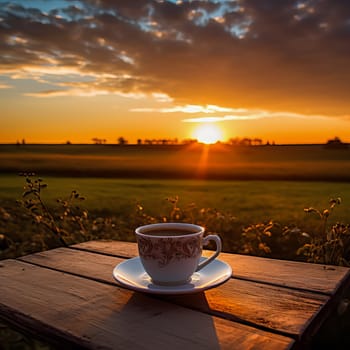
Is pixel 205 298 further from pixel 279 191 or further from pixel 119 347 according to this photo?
pixel 279 191

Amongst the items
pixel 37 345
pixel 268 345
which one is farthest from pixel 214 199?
pixel 268 345

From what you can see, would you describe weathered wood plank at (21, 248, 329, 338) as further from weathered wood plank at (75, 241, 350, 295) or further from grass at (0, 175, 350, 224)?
grass at (0, 175, 350, 224)

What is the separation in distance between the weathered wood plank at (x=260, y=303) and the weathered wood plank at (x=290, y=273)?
67mm

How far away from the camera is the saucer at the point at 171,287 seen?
3.93ft

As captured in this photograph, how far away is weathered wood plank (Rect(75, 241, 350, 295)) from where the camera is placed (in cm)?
132

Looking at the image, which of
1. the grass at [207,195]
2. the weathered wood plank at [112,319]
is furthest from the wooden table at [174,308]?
the grass at [207,195]

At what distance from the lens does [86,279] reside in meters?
1.42

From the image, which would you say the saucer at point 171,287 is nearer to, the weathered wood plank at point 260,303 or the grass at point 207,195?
the weathered wood plank at point 260,303

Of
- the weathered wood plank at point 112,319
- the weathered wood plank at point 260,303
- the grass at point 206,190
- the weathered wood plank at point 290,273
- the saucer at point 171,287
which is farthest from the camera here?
the grass at point 206,190

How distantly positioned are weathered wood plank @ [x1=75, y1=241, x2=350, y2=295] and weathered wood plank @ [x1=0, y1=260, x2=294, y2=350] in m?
0.40

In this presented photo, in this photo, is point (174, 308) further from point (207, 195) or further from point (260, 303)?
point (207, 195)

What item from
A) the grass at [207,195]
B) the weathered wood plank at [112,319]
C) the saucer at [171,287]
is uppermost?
the saucer at [171,287]

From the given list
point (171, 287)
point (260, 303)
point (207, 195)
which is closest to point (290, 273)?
point (260, 303)

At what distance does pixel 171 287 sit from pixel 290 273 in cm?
51
